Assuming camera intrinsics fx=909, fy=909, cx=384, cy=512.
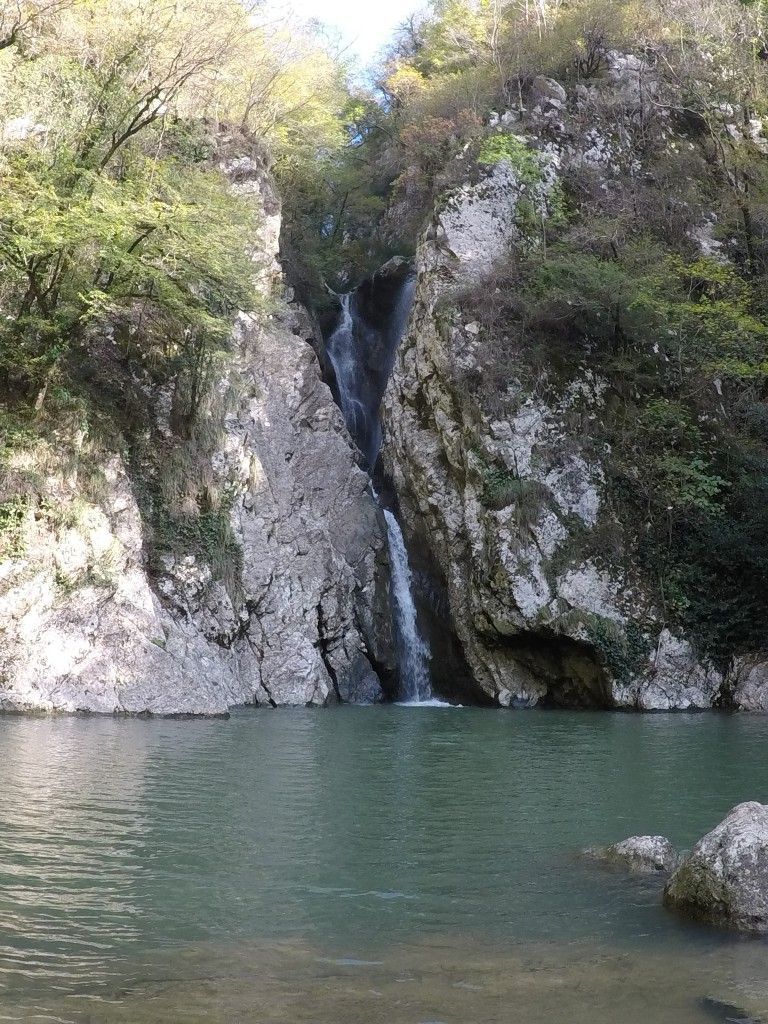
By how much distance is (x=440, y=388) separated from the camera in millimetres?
24500

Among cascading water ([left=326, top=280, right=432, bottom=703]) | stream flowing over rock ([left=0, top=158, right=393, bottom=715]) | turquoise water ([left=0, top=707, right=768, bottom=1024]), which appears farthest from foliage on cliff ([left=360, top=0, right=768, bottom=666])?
turquoise water ([left=0, top=707, right=768, bottom=1024])

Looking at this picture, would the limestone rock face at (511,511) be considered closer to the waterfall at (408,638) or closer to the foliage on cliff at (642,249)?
the foliage on cliff at (642,249)

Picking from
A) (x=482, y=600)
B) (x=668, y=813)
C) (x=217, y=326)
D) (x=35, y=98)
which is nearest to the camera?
(x=668, y=813)

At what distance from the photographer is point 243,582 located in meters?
22.2

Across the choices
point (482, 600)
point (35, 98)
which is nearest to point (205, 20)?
point (35, 98)

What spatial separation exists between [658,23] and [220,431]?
21739mm

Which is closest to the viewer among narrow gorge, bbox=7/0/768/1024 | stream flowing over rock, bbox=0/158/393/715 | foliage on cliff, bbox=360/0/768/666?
narrow gorge, bbox=7/0/768/1024

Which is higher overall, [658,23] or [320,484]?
[658,23]

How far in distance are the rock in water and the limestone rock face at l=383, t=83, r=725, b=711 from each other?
48.3 feet

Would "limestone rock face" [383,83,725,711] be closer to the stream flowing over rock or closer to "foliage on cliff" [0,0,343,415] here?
the stream flowing over rock

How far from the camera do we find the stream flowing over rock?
54.9 feet

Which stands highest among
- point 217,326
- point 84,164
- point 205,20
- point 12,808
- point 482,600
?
point 205,20

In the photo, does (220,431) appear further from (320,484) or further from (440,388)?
(440,388)

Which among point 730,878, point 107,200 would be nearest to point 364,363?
point 107,200
